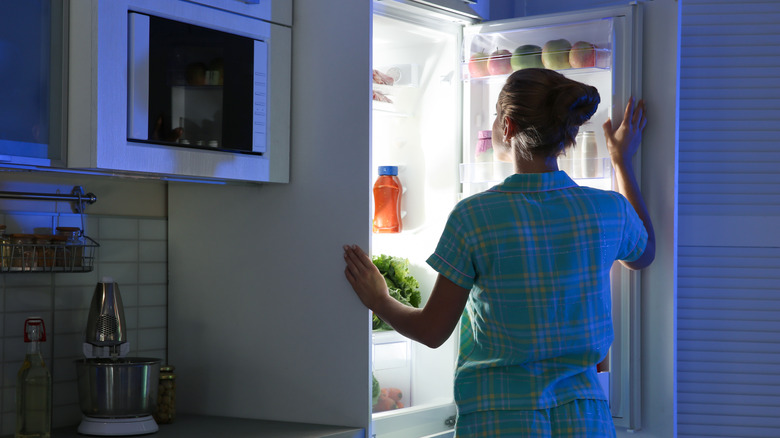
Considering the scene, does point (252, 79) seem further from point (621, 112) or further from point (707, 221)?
point (707, 221)

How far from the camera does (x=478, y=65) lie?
95.3 inches

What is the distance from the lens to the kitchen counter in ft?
6.57

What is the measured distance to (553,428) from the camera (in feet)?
5.87

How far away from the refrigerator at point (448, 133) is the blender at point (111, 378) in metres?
0.57

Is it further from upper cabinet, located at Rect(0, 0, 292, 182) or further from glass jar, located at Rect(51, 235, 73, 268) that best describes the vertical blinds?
glass jar, located at Rect(51, 235, 73, 268)

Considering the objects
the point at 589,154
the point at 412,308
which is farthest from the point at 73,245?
the point at 589,154

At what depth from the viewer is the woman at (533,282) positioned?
5.73 feet

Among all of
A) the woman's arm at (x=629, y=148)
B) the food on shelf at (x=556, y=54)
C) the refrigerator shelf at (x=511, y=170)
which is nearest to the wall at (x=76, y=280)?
the refrigerator shelf at (x=511, y=170)

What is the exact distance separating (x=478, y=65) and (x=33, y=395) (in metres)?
1.36

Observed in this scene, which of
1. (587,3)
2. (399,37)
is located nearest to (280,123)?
(399,37)

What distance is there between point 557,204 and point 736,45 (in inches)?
44.4

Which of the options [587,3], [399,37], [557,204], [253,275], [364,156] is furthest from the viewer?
[587,3]

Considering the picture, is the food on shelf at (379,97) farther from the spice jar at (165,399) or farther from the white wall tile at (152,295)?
the spice jar at (165,399)

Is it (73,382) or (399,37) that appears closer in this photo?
(73,382)
